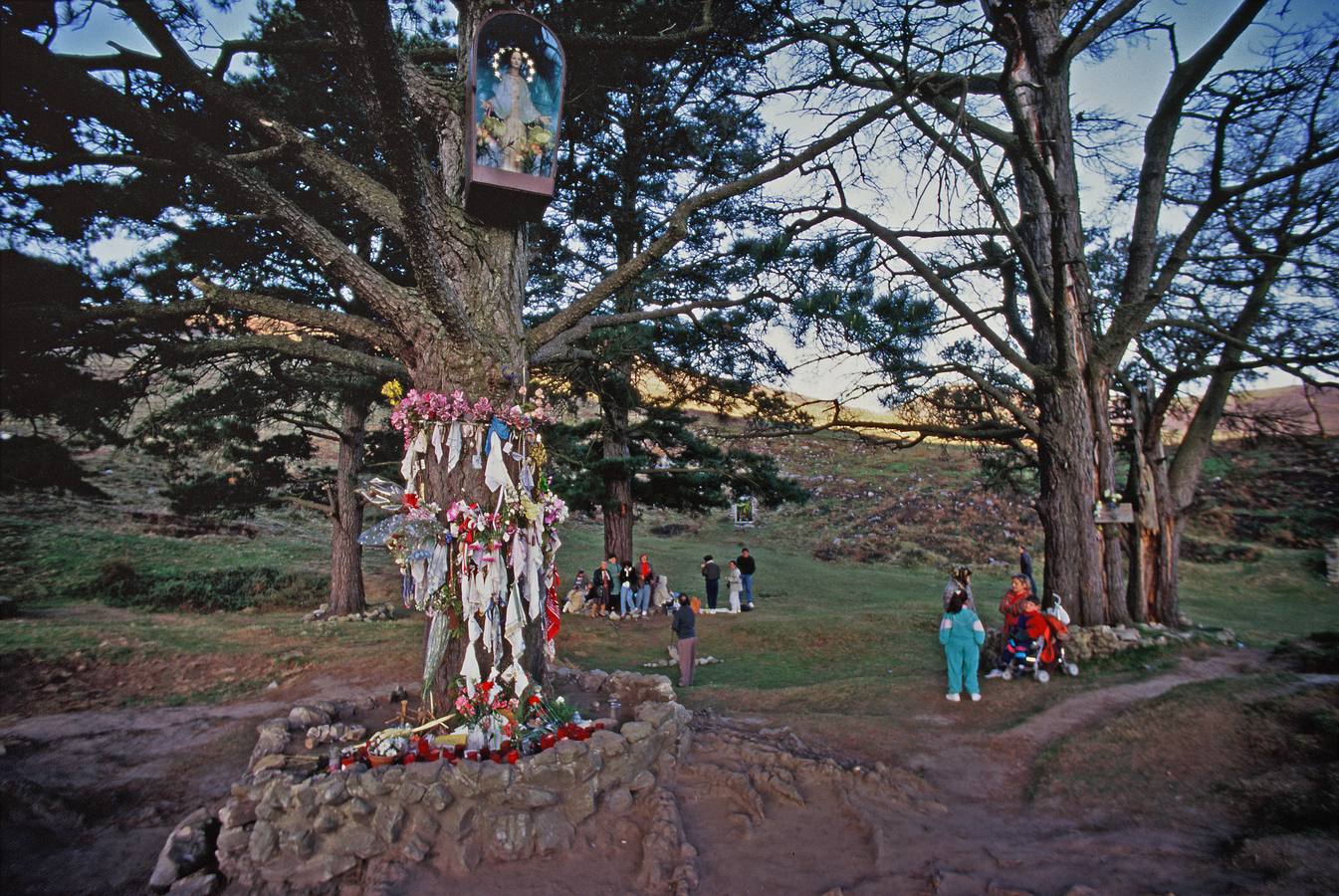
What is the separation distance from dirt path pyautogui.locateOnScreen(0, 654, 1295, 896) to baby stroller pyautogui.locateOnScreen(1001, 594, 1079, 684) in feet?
4.58

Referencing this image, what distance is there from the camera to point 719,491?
1633 cm

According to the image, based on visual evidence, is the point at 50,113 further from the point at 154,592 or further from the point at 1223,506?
the point at 1223,506

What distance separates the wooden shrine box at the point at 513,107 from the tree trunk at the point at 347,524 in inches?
368

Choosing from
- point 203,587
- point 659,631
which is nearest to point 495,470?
point 659,631

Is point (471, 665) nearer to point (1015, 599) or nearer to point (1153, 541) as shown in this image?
point (1015, 599)

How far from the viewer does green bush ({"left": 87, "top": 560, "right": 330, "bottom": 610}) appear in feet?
47.2

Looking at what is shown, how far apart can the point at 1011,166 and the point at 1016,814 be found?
9.44 meters

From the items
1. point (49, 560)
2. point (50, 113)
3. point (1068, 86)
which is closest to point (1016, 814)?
point (50, 113)

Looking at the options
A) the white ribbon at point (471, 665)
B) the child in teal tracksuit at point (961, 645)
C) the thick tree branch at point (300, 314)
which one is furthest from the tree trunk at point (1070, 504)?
the thick tree branch at point (300, 314)

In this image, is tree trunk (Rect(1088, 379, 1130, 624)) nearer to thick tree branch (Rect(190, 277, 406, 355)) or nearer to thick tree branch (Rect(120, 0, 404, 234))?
thick tree branch (Rect(190, 277, 406, 355))

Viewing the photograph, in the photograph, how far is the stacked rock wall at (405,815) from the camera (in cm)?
401

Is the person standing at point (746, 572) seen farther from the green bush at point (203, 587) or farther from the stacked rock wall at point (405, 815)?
the stacked rock wall at point (405, 815)

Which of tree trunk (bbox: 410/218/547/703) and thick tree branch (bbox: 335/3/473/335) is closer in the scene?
thick tree branch (bbox: 335/3/473/335)

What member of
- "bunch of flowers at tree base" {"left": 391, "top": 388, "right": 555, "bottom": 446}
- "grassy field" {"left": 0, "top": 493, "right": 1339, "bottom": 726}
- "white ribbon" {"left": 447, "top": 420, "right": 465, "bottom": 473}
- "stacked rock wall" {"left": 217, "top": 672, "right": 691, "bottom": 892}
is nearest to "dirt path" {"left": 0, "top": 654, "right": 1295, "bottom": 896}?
"stacked rock wall" {"left": 217, "top": 672, "right": 691, "bottom": 892}
